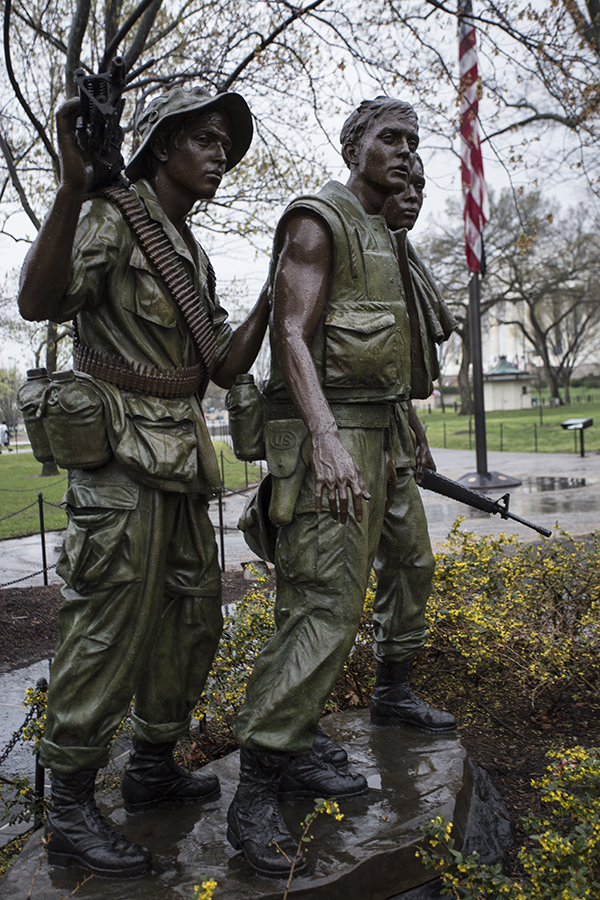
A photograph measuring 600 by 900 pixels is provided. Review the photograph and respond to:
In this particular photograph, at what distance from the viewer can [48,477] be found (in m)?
20.4

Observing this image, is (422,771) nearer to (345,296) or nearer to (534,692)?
(534,692)

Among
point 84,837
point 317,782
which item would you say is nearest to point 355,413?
point 317,782

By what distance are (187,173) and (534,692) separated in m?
2.94

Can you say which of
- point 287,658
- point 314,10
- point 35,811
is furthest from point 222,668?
point 314,10

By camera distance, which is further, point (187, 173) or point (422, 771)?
point (422, 771)

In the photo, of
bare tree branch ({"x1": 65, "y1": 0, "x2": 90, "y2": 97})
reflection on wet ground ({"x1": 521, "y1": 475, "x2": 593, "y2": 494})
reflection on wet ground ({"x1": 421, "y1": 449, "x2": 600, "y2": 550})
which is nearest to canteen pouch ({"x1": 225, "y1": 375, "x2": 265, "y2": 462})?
reflection on wet ground ({"x1": 421, "y1": 449, "x2": 600, "y2": 550})

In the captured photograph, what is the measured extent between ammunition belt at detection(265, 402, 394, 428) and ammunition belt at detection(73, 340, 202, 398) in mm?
415

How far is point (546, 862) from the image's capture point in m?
2.38

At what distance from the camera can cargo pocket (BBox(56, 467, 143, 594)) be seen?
2.52m

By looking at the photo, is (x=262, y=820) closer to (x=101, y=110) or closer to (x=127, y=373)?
(x=127, y=373)

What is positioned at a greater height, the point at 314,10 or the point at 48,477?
the point at 314,10

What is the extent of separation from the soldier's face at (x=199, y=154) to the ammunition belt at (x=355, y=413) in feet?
2.75

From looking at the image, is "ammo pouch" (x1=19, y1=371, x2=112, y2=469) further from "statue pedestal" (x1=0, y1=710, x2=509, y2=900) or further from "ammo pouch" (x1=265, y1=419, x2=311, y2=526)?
"statue pedestal" (x1=0, y1=710, x2=509, y2=900)

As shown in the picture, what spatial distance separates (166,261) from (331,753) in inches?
77.2
